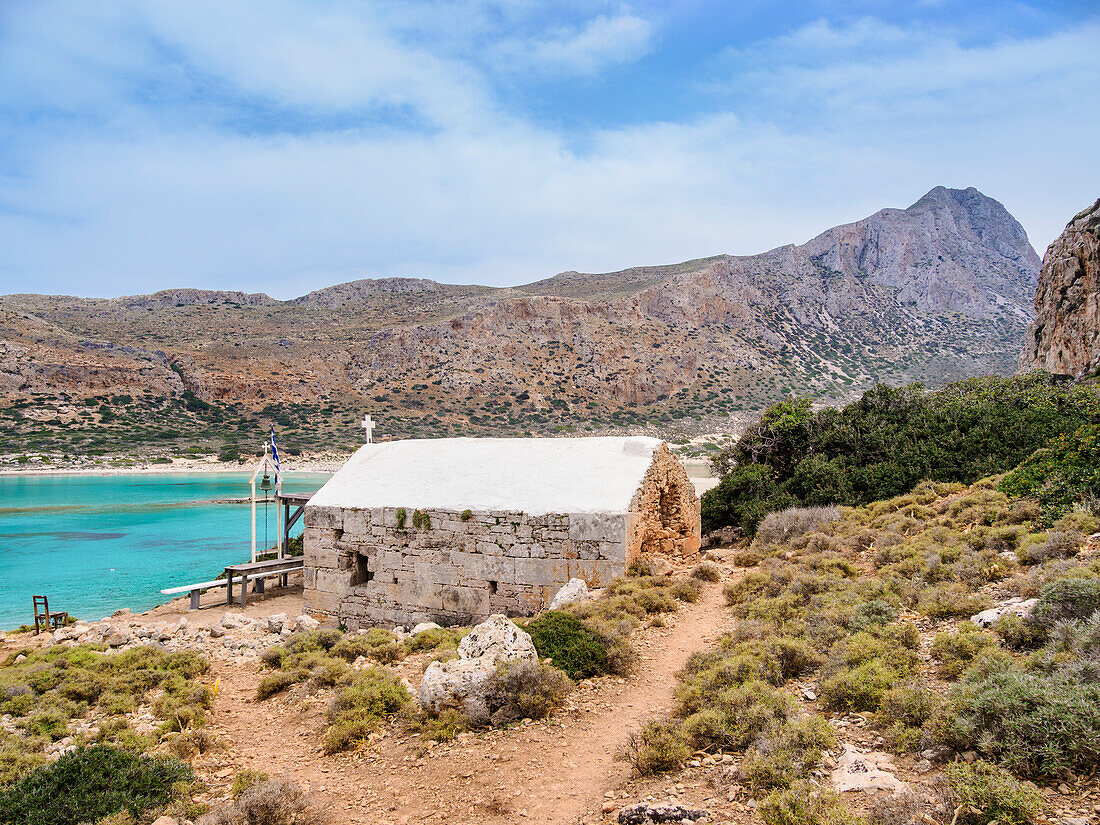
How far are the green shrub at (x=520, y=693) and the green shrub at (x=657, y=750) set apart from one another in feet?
3.55

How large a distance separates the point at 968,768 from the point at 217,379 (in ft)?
235

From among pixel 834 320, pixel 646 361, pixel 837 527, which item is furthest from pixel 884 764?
pixel 834 320

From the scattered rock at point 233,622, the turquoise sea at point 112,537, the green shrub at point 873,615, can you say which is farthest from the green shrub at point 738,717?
the turquoise sea at point 112,537

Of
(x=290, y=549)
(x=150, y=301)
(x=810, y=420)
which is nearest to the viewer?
(x=810, y=420)

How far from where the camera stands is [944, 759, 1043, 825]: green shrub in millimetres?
2545

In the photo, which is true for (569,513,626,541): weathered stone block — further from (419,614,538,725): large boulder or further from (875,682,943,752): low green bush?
(875,682,943,752): low green bush

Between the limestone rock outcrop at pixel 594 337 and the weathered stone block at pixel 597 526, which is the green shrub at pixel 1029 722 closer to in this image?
the weathered stone block at pixel 597 526

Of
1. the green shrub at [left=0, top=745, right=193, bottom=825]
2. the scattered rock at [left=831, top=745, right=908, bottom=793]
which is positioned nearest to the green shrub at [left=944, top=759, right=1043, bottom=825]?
the scattered rock at [left=831, top=745, right=908, bottom=793]

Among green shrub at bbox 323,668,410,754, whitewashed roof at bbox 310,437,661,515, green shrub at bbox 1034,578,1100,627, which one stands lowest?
green shrub at bbox 323,668,410,754

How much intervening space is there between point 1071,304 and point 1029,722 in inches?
996

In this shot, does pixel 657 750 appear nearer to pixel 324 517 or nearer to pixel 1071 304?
pixel 324 517

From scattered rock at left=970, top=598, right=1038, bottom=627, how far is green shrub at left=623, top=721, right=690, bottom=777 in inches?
113

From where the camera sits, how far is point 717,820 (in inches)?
126

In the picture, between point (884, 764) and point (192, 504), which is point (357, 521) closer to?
point (884, 764)
